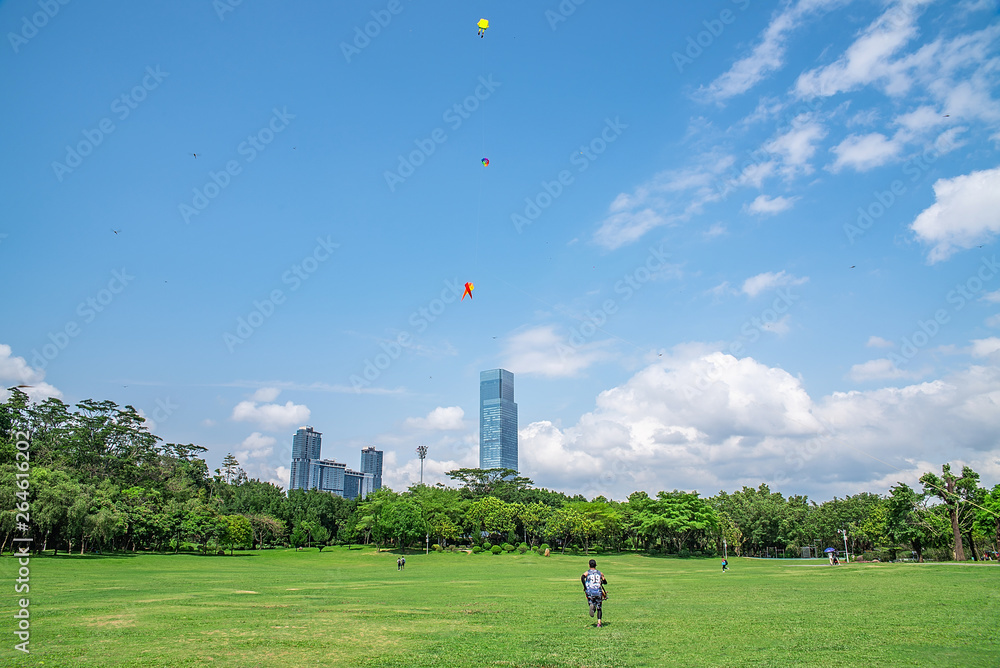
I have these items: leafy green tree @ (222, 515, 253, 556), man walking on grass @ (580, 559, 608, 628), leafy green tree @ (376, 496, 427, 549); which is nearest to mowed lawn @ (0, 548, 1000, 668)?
man walking on grass @ (580, 559, 608, 628)

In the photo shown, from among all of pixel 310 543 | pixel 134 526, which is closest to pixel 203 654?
pixel 134 526

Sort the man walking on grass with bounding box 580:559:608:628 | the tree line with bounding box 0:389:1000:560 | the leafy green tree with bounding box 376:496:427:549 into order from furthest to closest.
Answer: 1. the leafy green tree with bounding box 376:496:427:549
2. the tree line with bounding box 0:389:1000:560
3. the man walking on grass with bounding box 580:559:608:628

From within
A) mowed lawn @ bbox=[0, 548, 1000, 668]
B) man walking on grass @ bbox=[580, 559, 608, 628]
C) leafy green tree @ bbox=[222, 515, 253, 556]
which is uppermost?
man walking on grass @ bbox=[580, 559, 608, 628]

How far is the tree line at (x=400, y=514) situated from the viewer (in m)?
59.4

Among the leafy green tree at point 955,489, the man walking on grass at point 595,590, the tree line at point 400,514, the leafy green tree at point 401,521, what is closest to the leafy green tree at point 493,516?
the tree line at point 400,514

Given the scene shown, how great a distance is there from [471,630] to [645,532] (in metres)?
74.1

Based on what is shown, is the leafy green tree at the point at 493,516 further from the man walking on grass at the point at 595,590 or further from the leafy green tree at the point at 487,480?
the man walking on grass at the point at 595,590

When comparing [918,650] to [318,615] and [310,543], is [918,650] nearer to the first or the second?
[318,615]

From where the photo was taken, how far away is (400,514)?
7988 cm

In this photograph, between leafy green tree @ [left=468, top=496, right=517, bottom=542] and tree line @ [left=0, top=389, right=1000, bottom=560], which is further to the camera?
leafy green tree @ [left=468, top=496, right=517, bottom=542]

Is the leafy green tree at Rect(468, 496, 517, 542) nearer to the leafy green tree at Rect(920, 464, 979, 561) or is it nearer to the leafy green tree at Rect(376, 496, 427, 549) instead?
the leafy green tree at Rect(376, 496, 427, 549)

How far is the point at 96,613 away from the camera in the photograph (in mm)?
18156

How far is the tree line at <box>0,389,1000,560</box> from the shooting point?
195 feet

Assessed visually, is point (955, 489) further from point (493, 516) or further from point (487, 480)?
point (487, 480)
